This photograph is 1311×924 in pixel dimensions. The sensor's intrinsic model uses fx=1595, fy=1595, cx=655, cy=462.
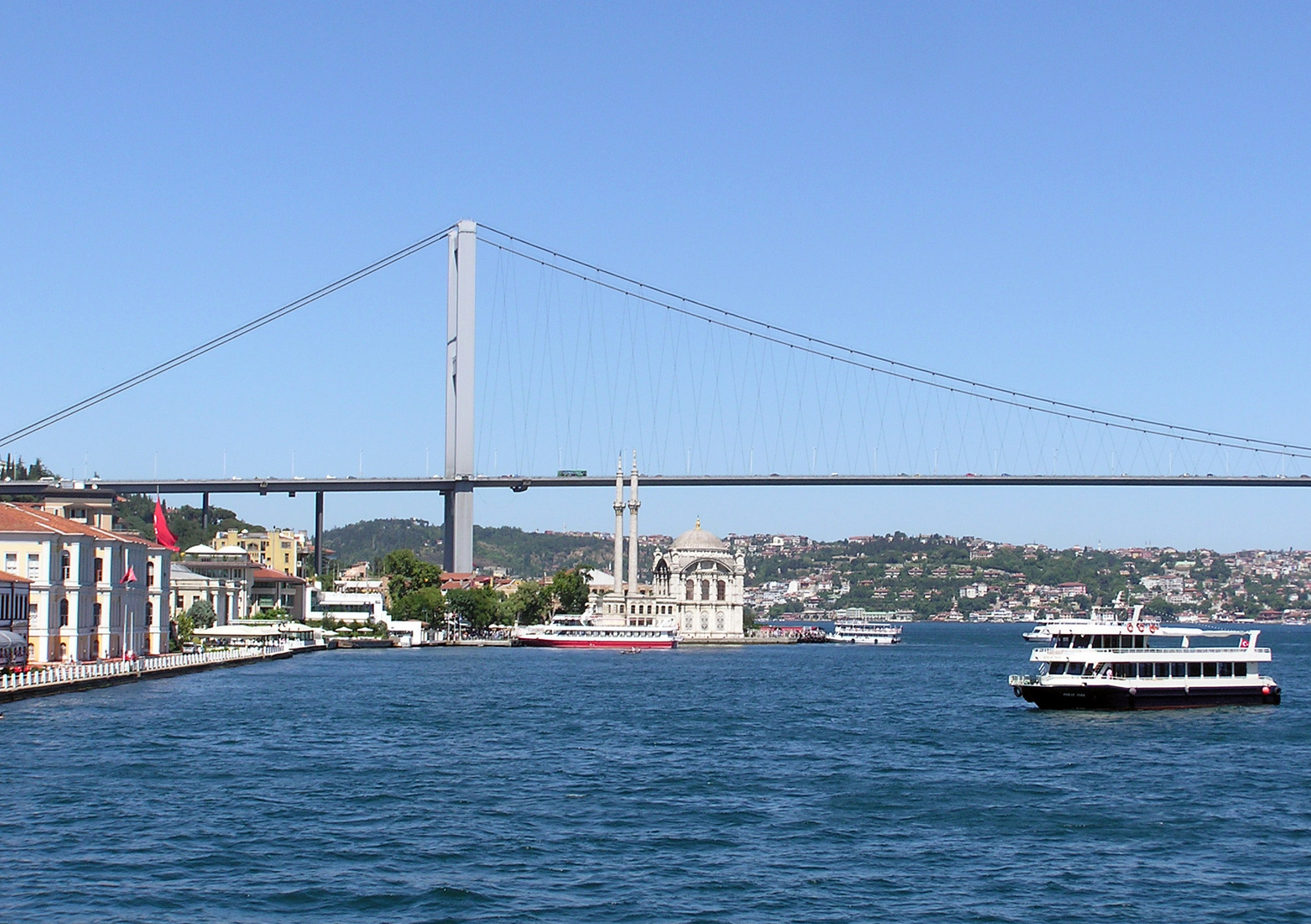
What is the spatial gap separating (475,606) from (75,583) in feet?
202

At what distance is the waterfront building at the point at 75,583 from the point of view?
48094mm

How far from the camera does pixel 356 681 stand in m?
58.8

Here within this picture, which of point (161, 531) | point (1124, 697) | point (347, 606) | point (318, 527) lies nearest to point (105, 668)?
point (161, 531)

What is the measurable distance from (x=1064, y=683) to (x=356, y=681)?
2666 cm

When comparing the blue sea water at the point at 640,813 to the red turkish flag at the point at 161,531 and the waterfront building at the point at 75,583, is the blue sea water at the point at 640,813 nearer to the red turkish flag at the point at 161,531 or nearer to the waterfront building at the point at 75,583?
the waterfront building at the point at 75,583

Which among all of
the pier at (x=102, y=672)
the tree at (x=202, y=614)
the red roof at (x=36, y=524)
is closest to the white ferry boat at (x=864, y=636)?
the tree at (x=202, y=614)

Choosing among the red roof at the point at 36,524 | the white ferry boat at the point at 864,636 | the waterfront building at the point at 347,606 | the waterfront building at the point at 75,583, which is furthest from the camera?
the white ferry boat at the point at 864,636

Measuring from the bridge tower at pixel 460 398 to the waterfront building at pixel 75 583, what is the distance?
42.1m

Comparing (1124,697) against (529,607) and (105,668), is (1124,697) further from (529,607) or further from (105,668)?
(529,607)

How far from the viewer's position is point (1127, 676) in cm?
4531

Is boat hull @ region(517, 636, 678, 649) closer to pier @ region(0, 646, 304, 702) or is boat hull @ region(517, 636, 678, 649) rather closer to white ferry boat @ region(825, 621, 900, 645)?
white ferry boat @ region(825, 621, 900, 645)

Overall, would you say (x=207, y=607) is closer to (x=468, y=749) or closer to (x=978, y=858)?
(x=468, y=749)

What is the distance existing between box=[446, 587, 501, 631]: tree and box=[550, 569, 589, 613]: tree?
24.5 feet

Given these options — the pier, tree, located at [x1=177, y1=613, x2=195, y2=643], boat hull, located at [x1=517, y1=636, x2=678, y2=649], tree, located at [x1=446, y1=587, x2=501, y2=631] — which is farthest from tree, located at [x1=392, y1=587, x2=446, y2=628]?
the pier
